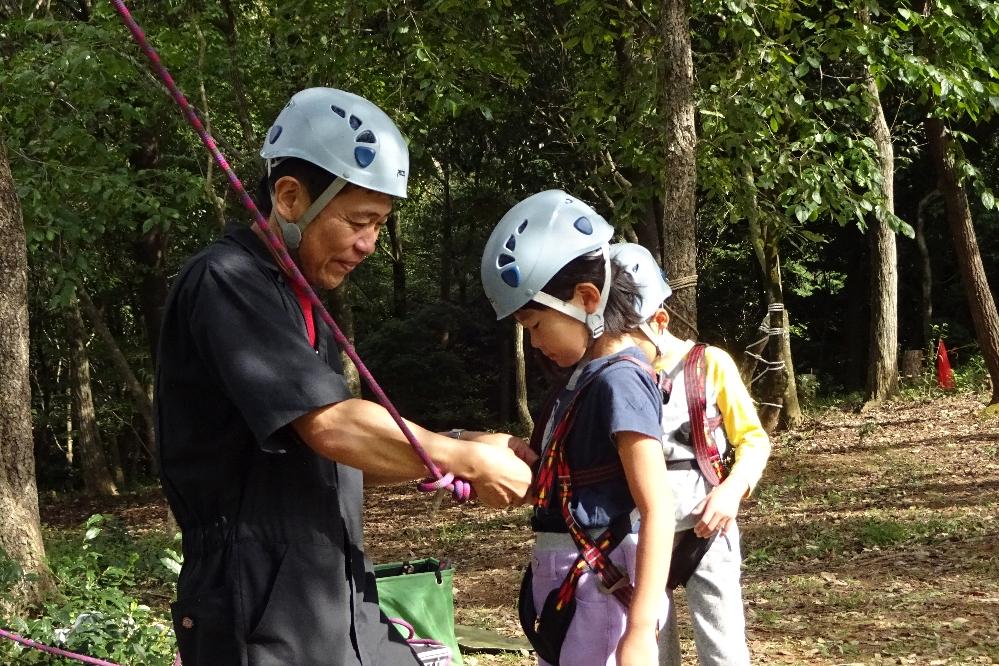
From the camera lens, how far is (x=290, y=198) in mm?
2129

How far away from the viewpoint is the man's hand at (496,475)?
2104 mm

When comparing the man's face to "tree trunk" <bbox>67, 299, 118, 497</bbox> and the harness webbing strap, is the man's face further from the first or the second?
"tree trunk" <bbox>67, 299, 118, 497</bbox>

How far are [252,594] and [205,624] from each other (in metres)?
0.10

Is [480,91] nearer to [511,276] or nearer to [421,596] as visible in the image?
[421,596]

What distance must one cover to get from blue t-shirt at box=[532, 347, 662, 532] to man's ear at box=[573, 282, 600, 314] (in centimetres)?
13

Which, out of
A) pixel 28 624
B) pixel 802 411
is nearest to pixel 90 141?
pixel 28 624

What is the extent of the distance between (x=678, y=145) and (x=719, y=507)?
10.0ft

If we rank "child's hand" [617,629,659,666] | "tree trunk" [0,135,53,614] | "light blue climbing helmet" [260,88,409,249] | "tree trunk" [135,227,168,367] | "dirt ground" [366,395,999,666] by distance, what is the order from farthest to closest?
"tree trunk" [135,227,168,367]
"dirt ground" [366,395,999,666]
"tree trunk" [0,135,53,614]
"child's hand" [617,629,659,666]
"light blue climbing helmet" [260,88,409,249]

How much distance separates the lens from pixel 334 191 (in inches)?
82.7

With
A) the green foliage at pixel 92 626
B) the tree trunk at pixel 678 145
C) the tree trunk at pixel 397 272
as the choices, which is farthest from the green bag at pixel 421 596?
the tree trunk at pixel 397 272

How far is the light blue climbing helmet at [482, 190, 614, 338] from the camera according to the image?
8.40 feet

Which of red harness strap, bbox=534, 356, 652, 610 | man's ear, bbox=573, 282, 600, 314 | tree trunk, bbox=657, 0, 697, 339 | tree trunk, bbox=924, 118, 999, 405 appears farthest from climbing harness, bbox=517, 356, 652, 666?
tree trunk, bbox=924, 118, 999, 405

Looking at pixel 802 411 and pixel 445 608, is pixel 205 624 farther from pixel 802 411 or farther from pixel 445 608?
pixel 802 411

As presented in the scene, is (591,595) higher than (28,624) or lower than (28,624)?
higher
